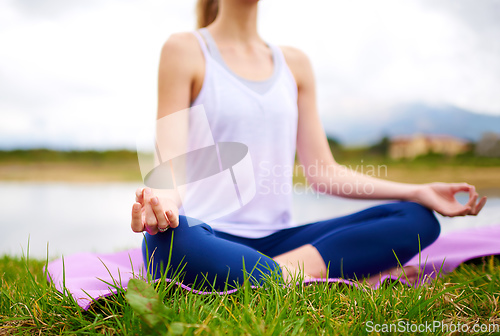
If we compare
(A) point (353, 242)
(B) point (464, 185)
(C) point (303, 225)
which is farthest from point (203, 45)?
(B) point (464, 185)

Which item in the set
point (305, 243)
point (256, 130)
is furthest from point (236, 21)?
point (305, 243)

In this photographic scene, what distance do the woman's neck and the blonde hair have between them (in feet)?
0.57

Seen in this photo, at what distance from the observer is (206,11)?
1.57 metres

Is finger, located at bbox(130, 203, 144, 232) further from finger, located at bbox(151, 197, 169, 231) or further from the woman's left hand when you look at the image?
the woman's left hand

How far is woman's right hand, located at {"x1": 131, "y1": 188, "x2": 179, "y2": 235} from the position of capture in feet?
2.68

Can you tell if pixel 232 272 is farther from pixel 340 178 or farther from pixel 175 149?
pixel 340 178

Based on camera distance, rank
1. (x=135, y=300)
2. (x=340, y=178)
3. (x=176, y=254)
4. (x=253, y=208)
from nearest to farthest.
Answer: (x=135, y=300), (x=176, y=254), (x=253, y=208), (x=340, y=178)

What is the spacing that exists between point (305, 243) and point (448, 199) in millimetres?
A: 436

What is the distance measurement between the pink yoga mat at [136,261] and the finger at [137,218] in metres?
0.19

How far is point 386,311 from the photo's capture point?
0.78m

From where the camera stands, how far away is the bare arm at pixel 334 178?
1.17 m

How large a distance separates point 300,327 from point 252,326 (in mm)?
90

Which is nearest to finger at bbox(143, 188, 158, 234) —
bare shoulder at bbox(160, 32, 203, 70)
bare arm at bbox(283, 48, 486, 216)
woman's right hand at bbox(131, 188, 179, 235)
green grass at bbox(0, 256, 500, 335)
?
woman's right hand at bbox(131, 188, 179, 235)

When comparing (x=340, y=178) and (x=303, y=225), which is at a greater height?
(x=340, y=178)
